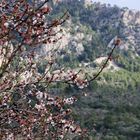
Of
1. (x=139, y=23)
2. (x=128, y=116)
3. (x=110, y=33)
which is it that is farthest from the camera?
(x=139, y=23)

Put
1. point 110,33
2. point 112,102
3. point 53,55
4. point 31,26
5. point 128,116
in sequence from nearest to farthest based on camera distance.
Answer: point 31,26 < point 53,55 < point 128,116 < point 112,102 < point 110,33

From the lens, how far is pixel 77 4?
620ft

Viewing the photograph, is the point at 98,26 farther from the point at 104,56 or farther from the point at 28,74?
the point at 28,74

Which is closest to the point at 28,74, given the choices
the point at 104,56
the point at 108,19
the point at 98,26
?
the point at 104,56

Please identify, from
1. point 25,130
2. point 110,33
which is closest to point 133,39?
point 110,33

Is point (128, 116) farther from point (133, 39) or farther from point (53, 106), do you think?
point (133, 39)

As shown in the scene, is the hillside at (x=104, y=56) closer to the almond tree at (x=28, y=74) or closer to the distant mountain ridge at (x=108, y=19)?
the distant mountain ridge at (x=108, y=19)

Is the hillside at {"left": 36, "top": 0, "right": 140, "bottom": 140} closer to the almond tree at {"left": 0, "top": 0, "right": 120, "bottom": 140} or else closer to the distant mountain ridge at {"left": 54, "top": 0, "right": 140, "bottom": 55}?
the distant mountain ridge at {"left": 54, "top": 0, "right": 140, "bottom": 55}

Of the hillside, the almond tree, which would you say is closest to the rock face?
the hillside

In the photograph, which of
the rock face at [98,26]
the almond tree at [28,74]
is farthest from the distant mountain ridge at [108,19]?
the almond tree at [28,74]

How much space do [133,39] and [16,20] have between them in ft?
559

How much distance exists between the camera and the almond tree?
5.62 metres

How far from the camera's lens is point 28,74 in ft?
26.8

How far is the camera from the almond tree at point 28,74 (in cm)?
562
